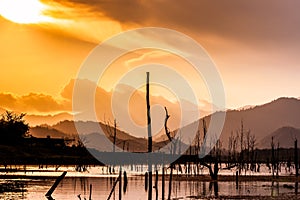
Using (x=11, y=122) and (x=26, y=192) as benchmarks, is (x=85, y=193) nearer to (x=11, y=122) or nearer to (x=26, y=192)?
(x=26, y=192)

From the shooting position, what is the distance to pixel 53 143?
141250mm

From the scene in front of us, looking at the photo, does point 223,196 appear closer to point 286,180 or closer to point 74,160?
point 286,180

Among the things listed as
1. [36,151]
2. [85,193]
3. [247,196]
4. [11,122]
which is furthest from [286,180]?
[11,122]

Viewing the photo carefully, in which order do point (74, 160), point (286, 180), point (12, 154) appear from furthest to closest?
point (74, 160)
point (12, 154)
point (286, 180)

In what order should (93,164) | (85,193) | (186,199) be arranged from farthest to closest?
1. (93,164)
2. (85,193)
3. (186,199)

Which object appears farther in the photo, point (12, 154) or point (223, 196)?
point (12, 154)

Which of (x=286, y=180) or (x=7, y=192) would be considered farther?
(x=286, y=180)

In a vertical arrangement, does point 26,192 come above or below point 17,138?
below

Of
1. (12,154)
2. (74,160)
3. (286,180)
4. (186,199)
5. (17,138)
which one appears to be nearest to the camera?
(186,199)

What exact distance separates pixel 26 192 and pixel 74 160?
79105mm

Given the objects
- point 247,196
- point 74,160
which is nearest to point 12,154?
point 74,160

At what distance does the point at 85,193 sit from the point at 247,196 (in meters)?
15.3

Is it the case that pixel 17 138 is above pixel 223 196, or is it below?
above

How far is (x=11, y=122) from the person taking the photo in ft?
436
